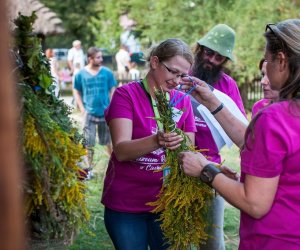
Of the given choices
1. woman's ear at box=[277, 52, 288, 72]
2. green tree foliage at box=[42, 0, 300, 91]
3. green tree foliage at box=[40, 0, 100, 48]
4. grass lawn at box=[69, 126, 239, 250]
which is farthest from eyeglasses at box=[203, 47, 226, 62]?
green tree foliage at box=[40, 0, 100, 48]

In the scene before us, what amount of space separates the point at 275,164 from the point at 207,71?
2.19 metres

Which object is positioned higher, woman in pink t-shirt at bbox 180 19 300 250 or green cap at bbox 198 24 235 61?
green cap at bbox 198 24 235 61

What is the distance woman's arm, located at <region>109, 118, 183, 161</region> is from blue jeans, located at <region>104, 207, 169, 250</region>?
0.39 meters

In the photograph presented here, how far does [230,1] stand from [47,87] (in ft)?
49.3

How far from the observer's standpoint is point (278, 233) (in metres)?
2.05

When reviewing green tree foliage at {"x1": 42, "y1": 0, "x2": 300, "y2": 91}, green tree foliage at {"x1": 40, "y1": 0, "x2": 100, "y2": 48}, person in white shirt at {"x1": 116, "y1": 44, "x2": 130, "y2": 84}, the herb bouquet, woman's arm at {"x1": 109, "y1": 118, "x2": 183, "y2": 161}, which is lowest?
the herb bouquet

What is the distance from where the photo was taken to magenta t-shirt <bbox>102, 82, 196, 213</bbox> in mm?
3068

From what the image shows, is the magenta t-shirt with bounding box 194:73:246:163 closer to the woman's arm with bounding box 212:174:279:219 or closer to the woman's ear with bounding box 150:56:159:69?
the woman's ear with bounding box 150:56:159:69

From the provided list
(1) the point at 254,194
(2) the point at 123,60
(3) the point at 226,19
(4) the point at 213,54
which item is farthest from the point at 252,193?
(2) the point at 123,60

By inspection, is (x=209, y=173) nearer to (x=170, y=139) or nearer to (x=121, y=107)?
(x=170, y=139)

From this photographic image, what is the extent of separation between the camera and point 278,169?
1.93 meters

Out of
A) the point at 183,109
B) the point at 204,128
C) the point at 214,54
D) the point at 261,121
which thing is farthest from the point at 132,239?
the point at 214,54

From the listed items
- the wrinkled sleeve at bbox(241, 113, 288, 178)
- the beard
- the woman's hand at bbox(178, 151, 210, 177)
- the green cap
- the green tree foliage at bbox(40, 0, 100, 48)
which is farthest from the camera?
the green tree foliage at bbox(40, 0, 100, 48)

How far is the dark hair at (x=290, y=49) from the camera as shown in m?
1.99
